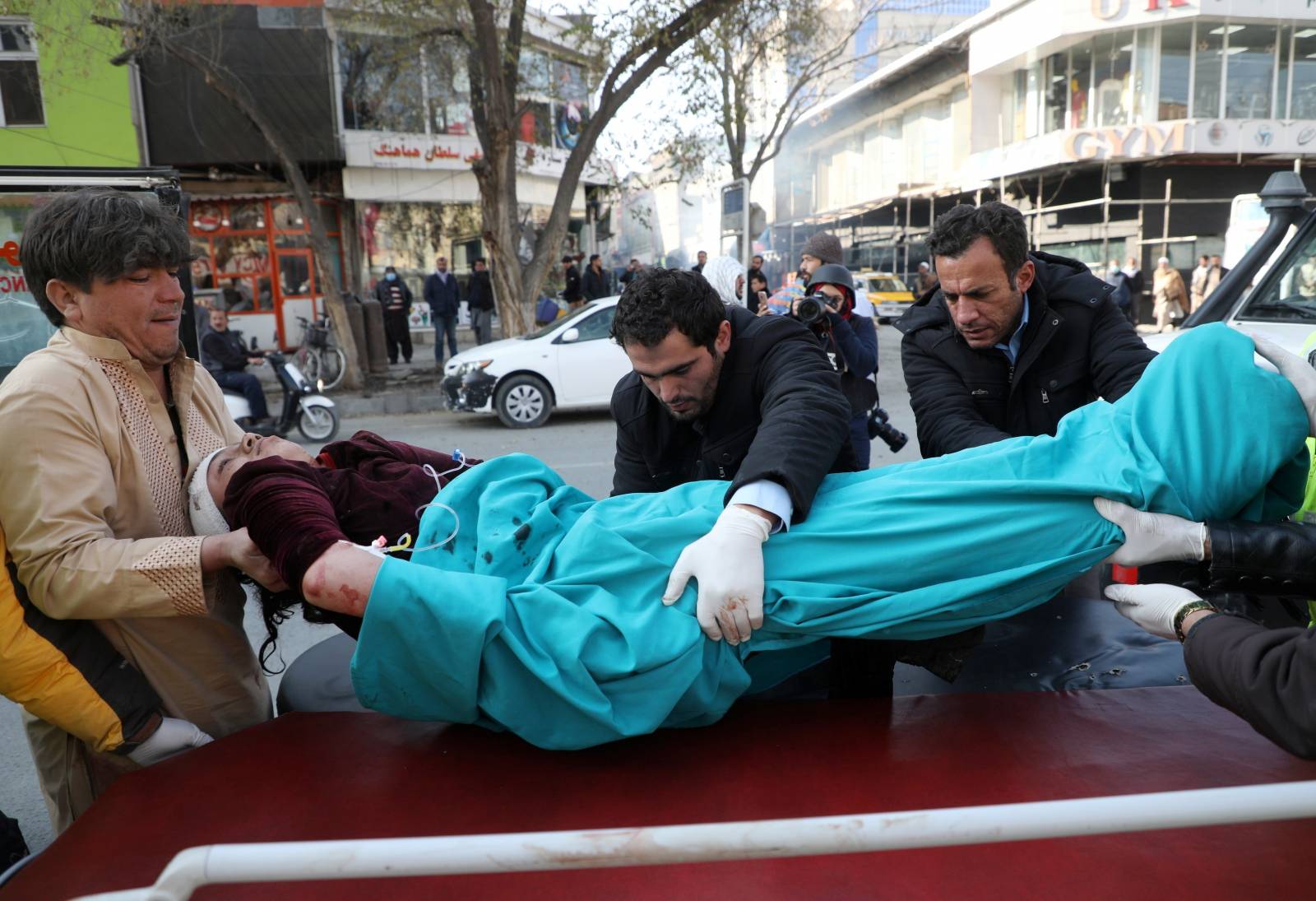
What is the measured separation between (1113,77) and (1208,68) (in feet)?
7.19

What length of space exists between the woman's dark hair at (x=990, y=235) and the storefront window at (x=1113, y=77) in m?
25.1

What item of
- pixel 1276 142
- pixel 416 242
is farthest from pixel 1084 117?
pixel 416 242

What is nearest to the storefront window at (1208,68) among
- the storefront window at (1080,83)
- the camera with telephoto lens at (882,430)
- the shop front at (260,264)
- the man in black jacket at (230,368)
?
the storefront window at (1080,83)

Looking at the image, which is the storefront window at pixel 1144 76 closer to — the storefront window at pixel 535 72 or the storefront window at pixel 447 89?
the storefront window at pixel 535 72

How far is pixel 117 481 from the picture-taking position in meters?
2.08

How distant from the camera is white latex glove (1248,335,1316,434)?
78.1 inches

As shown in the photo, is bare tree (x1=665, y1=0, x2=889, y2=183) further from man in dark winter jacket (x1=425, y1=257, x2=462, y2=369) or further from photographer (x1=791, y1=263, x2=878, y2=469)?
photographer (x1=791, y1=263, x2=878, y2=469)

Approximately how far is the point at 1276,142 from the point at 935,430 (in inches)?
1034

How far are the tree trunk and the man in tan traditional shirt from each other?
10.9m

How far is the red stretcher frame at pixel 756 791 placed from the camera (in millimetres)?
1551

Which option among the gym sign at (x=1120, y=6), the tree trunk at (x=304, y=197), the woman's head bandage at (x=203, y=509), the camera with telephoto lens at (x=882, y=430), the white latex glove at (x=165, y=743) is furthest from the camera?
the gym sign at (x=1120, y=6)

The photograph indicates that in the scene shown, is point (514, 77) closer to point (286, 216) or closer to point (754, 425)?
point (286, 216)

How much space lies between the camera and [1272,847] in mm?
1578

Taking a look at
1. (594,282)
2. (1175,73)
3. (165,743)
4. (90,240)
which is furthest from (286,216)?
(1175,73)
